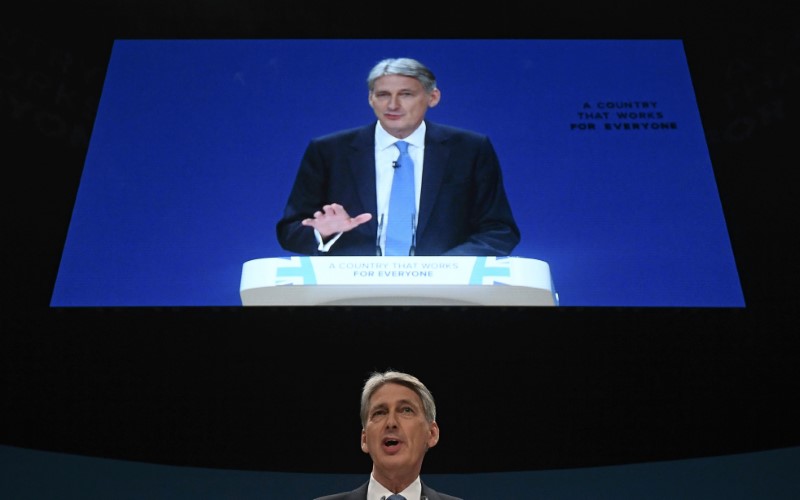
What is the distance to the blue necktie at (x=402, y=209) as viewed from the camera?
147 inches

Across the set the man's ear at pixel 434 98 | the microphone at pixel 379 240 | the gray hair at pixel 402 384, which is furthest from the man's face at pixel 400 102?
the gray hair at pixel 402 384

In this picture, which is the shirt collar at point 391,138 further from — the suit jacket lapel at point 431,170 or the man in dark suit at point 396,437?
the man in dark suit at point 396,437

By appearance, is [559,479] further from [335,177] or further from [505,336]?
[335,177]

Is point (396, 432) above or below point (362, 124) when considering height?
below

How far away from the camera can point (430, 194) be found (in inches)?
153

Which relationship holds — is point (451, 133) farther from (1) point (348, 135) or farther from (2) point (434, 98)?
(1) point (348, 135)

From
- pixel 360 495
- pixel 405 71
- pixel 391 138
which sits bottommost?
pixel 360 495

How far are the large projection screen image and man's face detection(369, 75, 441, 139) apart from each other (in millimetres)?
56

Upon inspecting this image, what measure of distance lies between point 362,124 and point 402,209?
51 cm

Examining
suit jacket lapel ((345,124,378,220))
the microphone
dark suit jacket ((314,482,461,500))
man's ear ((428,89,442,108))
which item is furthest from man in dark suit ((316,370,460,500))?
man's ear ((428,89,442,108))

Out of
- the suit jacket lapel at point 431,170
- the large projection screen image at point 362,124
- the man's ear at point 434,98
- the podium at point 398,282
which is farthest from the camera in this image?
the man's ear at point 434,98

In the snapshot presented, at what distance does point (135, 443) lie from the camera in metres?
3.61

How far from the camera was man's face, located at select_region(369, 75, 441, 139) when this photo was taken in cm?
407

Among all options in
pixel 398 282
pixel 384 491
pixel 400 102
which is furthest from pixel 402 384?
pixel 400 102
